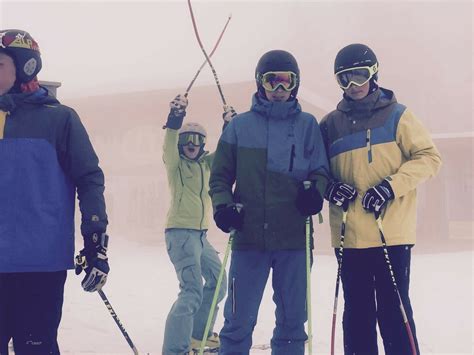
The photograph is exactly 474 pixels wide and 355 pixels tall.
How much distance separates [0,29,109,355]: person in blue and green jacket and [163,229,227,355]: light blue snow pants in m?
1.63

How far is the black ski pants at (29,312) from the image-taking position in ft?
8.82

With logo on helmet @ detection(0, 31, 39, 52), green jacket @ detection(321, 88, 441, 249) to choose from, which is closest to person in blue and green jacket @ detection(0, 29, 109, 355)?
logo on helmet @ detection(0, 31, 39, 52)

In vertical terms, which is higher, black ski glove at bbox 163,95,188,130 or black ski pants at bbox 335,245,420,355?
black ski glove at bbox 163,95,188,130

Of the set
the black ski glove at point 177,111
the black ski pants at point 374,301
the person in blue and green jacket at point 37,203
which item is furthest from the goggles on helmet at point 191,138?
the person in blue and green jacket at point 37,203

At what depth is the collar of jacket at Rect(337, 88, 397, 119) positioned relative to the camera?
3605 mm

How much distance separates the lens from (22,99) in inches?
114

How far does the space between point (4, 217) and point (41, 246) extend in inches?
8.3

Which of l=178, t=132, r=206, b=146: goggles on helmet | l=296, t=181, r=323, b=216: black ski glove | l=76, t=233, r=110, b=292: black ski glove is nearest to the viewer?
l=76, t=233, r=110, b=292: black ski glove

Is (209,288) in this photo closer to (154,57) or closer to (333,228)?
(333,228)

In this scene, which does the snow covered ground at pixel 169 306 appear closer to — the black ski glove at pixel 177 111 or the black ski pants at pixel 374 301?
the black ski pants at pixel 374 301

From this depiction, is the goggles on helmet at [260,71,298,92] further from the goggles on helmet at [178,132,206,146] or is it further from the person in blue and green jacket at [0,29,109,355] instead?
the goggles on helmet at [178,132,206,146]

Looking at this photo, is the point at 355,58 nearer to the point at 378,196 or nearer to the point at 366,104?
the point at 366,104

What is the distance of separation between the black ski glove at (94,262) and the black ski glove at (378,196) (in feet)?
4.72

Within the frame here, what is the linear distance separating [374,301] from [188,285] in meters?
1.52
